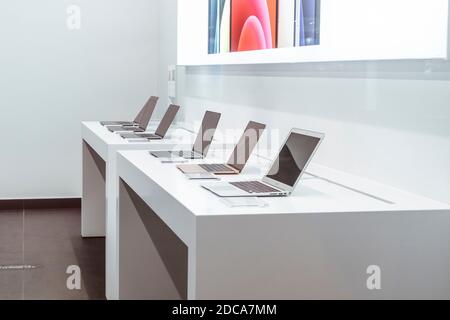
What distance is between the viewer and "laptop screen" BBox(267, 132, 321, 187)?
2516 mm

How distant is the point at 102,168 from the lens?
18.5 ft

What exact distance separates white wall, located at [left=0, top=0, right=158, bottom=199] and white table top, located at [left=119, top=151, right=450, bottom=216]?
3369mm

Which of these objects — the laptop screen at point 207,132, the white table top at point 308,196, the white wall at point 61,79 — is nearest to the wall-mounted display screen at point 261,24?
the laptop screen at point 207,132

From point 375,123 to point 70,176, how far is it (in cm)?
424

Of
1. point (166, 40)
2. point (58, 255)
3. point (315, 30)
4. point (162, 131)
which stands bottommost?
point (58, 255)

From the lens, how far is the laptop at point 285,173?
2.49 metres

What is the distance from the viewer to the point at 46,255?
4.84 m

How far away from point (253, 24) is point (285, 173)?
158 cm

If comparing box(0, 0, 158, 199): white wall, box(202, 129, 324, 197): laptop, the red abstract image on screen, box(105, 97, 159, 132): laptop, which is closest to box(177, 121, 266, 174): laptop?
box(202, 129, 324, 197): laptop

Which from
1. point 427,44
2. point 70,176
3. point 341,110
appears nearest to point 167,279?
point 341,110

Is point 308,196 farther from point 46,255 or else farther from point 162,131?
point 46,255

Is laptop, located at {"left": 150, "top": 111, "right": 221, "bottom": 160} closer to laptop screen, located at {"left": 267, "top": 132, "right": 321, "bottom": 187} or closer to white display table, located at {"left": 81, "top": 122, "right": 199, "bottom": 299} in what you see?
white display table, located at {"left": 81, "top": 122, "right": 199, "bottom": 299}

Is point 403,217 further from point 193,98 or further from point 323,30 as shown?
point 193,98

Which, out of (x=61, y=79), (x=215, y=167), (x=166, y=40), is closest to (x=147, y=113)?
(x=166, y=40)
